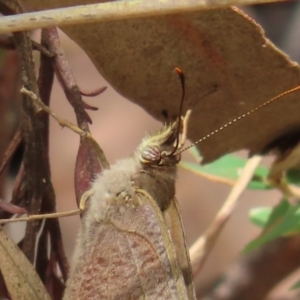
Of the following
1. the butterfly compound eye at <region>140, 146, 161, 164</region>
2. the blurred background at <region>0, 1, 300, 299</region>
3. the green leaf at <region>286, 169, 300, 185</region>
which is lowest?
the blurred background at <region>0, 1, 300, 299</region>

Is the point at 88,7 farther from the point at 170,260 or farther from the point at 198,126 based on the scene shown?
the point at 198,126

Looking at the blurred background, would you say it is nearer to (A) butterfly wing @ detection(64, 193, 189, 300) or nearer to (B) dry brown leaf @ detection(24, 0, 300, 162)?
(B) dry brown leaf @ detection(24, 0, 300, 162)

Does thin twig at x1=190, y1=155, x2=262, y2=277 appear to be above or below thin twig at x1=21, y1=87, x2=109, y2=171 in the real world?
below

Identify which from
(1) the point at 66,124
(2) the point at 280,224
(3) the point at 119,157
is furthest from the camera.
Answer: (3) the point at 119,157

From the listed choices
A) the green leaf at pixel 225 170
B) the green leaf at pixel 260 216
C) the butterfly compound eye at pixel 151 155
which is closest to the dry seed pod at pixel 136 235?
the butterfly compound eye at pixel 151 155

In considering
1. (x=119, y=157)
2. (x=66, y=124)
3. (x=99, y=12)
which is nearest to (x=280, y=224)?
(x=66, y=124)

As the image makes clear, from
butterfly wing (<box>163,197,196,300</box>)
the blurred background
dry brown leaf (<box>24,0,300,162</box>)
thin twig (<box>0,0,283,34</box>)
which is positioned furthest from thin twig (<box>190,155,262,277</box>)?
the blurred background

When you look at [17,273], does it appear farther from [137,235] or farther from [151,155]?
[151,155]
